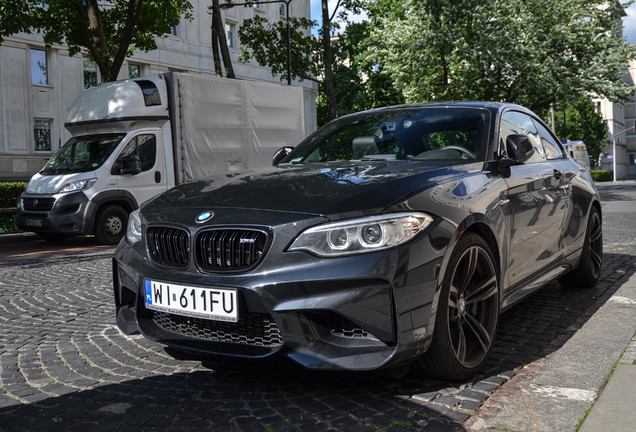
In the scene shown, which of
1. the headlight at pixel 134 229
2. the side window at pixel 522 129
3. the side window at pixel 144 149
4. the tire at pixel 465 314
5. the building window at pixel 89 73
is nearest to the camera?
the tire at pixel 465 314

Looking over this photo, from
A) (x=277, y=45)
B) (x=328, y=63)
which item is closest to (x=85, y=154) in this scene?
(x=328, y=63)

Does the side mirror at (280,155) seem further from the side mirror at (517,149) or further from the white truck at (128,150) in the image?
the white truck at (128,150)

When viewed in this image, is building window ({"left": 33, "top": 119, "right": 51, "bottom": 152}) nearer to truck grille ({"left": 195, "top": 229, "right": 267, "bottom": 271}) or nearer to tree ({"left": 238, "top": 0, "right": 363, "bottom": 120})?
tree ({"left": 238, "top": 0, "right": 363, "bottom": 120})

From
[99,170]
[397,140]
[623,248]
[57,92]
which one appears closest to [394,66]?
[57,92]

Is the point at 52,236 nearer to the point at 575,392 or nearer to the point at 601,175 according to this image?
the point at 575,392

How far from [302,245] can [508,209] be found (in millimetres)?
1528

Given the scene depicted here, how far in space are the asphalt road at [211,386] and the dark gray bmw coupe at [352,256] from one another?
229 millimetres

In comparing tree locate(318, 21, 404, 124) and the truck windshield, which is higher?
tree locate(318, 21, 404, 124)

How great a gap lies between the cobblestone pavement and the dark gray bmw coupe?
0.74 feet

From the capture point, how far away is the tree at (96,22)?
1597 centimetres

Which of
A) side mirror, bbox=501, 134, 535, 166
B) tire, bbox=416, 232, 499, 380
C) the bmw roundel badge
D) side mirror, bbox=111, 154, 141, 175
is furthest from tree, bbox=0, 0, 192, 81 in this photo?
tire, bbox=416, 232, 499, 380

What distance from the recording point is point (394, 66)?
2688cm

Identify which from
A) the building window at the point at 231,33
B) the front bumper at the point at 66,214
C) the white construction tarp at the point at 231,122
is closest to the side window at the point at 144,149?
the white construction tarp at the point at 231,122

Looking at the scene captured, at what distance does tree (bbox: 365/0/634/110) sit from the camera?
82.1 ft
